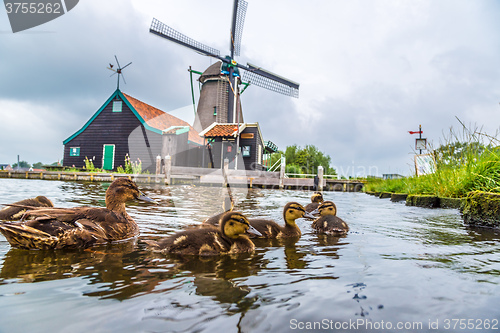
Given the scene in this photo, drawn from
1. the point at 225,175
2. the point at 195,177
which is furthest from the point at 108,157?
the point at 225,175

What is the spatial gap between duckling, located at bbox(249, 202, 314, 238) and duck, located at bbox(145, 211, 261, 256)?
808 millimetres

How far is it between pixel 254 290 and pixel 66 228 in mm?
2286

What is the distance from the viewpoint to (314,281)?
2529 mm

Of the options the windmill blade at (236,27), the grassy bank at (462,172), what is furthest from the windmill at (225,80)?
the grassy bank at (462,172)

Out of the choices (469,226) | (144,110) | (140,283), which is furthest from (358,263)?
(144,110)

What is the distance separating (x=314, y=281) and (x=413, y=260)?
1.40 m

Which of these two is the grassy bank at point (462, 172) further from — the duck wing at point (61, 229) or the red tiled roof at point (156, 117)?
the red tiled roof at point (156, 117)

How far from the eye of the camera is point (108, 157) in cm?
2756

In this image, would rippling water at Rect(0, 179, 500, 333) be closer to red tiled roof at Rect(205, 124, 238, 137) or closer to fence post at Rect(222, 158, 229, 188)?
fence post at Rect(222, 158, 229, 188)

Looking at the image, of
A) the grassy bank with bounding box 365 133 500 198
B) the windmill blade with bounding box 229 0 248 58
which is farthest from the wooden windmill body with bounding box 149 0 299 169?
the grassy bank with bounding box 365 133 500 198

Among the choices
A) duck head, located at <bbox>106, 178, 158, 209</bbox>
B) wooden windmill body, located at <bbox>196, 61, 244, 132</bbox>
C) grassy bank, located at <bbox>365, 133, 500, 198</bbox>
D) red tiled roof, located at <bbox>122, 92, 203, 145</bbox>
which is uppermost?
wooden windmill body, located at <bbox>196, 61, 244, 132</bbox>

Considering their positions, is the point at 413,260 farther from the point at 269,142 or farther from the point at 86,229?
the point at 269,142

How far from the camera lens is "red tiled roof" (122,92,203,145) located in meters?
27.6

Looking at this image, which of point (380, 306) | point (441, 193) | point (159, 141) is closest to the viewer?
point (380, 306)
